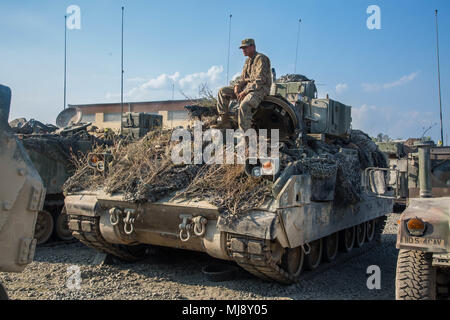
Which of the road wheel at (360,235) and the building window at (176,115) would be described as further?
the building window at (176,115)

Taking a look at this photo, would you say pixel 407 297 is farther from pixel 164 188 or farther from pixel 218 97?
pixel 218 97

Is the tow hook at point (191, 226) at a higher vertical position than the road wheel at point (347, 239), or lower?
higher

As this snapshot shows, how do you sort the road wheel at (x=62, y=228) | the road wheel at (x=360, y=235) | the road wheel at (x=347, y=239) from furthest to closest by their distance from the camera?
the road wheel at (x=62, y=228)
the road wheel at (x=360, y=235)
the road wheel at (x=347, y=239)

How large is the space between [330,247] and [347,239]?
0.80 meters

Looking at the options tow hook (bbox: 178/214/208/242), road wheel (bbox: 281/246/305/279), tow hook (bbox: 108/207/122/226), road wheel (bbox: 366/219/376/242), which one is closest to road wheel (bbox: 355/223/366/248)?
road wheel (bbox: 366/219/376/242)

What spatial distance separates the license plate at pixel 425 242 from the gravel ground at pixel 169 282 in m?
1.74

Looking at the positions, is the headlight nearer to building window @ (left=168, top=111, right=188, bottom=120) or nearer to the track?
the track

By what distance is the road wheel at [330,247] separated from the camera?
707 centimetres

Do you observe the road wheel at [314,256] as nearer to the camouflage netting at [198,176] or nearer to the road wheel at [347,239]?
the camouflage netting at [198,176]

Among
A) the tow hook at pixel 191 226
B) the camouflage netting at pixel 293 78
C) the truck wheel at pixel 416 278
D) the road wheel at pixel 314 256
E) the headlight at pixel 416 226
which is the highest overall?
the camouflage netting at pixel 293 78

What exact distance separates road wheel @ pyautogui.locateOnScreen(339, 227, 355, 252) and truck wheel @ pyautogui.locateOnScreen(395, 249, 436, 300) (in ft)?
12.1

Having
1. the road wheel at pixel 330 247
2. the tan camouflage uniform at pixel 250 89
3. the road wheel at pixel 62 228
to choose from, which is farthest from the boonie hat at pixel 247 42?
the road wheel at pixel 62 228

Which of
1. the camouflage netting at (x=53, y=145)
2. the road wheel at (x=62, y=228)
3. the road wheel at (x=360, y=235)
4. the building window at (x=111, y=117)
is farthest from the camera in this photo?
the building window at (x=111, y=117)
